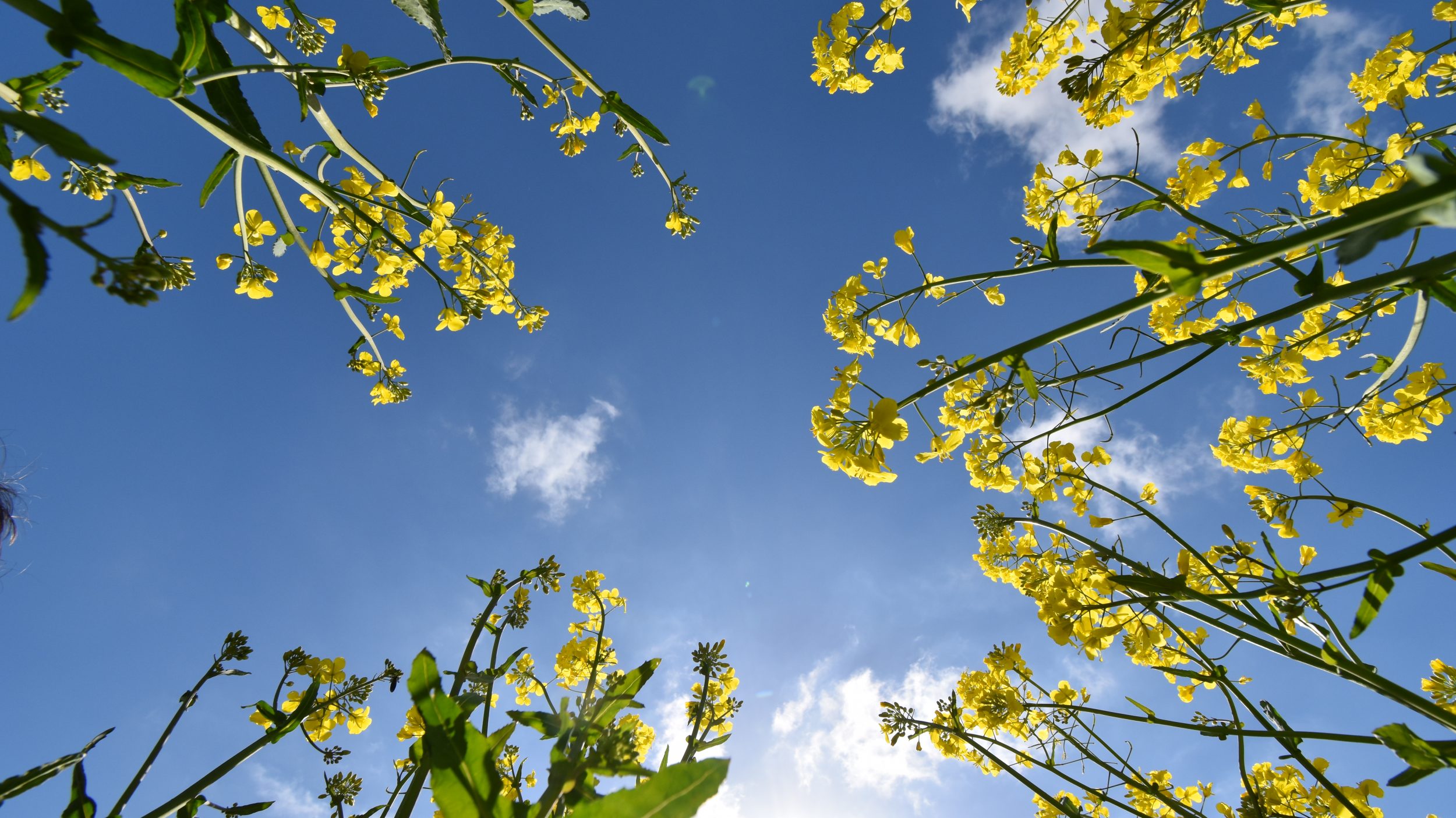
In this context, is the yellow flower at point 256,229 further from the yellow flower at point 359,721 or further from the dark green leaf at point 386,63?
the yellow flower at point 359,721

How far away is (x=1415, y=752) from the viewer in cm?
118

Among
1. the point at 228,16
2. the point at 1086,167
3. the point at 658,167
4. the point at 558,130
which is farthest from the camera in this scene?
the point at 558,130

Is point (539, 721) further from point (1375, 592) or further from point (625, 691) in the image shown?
point (1375, 592)

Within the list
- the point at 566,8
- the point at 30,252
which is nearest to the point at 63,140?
the point at 30,252

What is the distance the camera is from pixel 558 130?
309 centimetres

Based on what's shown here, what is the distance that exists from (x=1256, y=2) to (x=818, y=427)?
171cm

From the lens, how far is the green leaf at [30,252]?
542 millimetres

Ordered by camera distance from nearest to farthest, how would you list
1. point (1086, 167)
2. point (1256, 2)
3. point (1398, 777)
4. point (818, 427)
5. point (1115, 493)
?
1. point (1398, 777)
2. point (1256, 2)
3. point (818, 427)
4. point (1115, 493)
5. point (1086, 167)

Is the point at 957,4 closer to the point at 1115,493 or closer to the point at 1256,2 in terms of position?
the point at 1256,2

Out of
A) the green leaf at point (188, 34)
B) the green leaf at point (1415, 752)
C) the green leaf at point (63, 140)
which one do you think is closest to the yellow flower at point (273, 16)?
the green leaf at point (188, 34)

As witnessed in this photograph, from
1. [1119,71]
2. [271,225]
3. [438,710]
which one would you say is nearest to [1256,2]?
[1119,71]

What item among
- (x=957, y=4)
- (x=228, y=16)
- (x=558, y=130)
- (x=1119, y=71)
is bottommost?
(x=228, y=16)

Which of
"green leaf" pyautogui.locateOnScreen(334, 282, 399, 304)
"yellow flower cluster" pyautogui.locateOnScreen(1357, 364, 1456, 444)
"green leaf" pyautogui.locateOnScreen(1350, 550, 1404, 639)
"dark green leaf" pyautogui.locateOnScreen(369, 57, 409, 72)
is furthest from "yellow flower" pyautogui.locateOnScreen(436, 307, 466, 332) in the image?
"yellow flower cluster" pyautogui.locateOnScreen(1357, 364, 1456, 444)

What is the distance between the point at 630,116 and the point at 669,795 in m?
2.18
